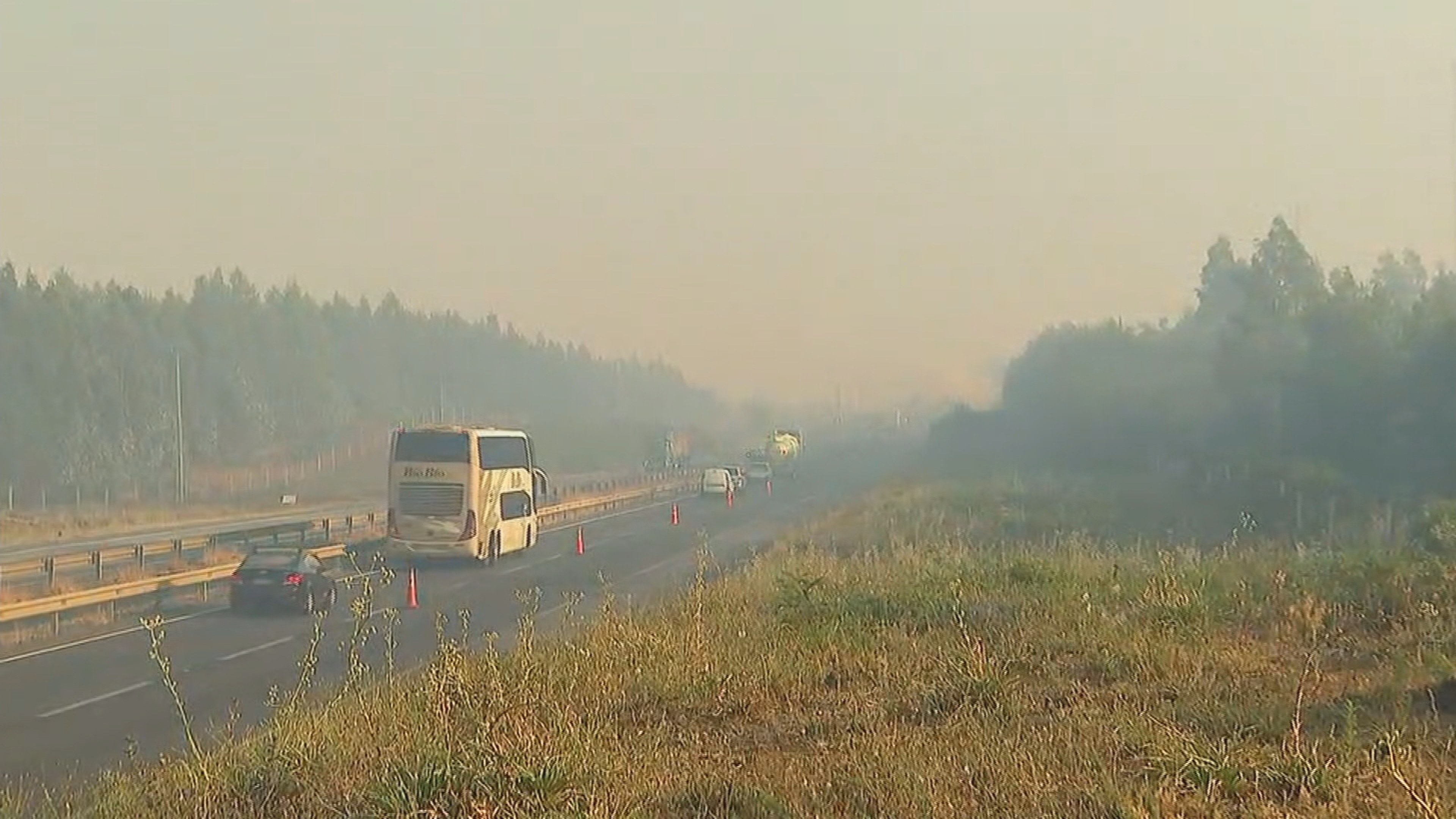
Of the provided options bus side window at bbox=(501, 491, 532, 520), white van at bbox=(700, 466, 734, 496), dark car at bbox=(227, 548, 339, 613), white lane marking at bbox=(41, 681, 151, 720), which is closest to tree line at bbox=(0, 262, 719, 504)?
white van at bbox=(700, 466, 734, 496)

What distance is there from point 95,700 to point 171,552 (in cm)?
2277

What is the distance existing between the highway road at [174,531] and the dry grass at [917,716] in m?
26.9

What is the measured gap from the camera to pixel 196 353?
10644cm

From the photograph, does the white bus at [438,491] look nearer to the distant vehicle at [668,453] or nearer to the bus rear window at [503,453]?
the bus rear window at [503,453]

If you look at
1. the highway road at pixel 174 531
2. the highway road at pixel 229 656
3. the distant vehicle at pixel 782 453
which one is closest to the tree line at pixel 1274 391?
the distant vehicle at pixel 782 453

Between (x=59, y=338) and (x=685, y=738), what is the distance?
9183 cm

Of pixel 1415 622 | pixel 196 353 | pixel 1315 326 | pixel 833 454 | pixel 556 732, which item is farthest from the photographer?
pixel 833 454

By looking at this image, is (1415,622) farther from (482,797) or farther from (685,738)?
(482,797)

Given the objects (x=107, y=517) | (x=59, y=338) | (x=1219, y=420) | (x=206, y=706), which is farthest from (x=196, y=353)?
(x=206, y=706)

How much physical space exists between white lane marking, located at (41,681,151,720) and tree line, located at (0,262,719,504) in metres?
55.8

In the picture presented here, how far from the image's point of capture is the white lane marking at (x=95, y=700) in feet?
50.1

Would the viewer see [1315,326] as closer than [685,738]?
No

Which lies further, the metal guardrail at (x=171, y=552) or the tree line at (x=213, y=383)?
the tree line at (x=213, y=383)

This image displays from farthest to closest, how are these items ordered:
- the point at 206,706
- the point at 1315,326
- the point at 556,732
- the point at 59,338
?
the point at 59,338 < the point at 1315,326 < the point at 206,706 < the point at 556,732
